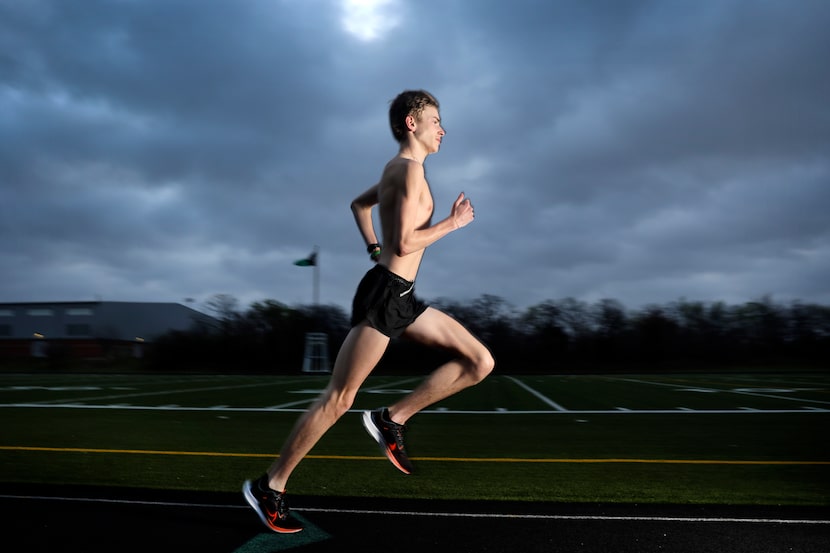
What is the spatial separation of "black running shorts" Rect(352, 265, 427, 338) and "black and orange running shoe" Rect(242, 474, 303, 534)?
98cm

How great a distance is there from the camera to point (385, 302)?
3.32 metres

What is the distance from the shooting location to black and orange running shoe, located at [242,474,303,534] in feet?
11.1

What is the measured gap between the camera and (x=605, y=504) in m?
4.33

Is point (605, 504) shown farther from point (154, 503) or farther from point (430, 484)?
point (154, 503)

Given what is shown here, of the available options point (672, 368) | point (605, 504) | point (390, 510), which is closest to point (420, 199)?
point (390, 510)

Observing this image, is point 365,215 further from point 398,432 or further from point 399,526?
point 399,526

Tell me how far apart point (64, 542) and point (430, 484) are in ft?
8.34

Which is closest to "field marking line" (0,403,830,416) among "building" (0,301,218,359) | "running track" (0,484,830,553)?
"running track" (0,484,830,553)

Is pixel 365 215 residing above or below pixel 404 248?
above

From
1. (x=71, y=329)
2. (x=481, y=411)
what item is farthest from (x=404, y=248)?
(x=71, y=329)

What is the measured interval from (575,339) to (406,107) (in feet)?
189

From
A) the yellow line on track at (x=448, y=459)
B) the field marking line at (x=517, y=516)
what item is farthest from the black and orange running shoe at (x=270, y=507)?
the yellow line on track at (x=448, y=459)

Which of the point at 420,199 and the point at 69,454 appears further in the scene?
the point at 69,454

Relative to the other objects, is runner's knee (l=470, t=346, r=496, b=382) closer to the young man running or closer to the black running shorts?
the young man running
